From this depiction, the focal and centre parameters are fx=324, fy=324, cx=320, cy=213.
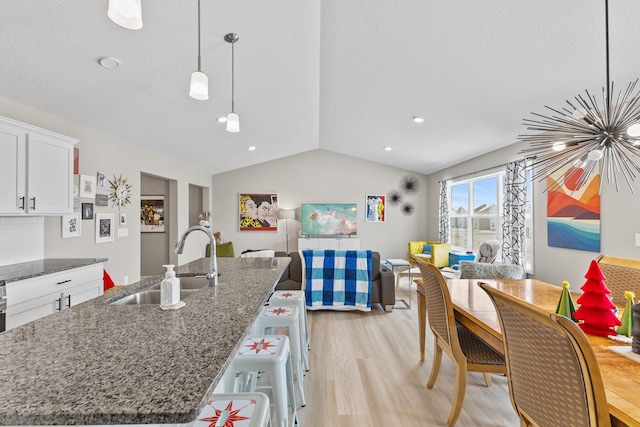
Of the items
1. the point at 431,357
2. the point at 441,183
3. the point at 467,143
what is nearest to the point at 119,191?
the point at 431,357

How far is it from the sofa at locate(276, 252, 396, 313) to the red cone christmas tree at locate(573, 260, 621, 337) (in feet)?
8.85

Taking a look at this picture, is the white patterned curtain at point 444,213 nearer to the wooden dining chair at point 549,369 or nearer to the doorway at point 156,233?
the doorway at point 156,233

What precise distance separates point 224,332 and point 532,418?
1.20 metres

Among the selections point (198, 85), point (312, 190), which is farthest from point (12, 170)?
point (312, 190)

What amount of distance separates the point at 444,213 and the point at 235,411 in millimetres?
6525

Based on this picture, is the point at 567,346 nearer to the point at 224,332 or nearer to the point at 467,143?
the point at 224,332

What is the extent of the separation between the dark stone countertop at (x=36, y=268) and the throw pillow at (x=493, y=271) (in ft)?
11.4

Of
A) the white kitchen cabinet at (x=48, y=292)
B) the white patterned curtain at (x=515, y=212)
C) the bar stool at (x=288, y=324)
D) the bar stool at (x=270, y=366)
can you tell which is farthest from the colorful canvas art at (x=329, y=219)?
the bar stool at (x=270, y=366)

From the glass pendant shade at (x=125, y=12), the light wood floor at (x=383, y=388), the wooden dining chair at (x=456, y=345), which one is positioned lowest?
the light wood floor at (x=383, y=388)

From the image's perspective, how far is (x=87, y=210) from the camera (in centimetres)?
362

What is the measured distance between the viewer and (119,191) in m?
4.18

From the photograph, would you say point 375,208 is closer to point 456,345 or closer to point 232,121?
point 232,121

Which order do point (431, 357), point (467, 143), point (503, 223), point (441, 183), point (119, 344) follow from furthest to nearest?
point (441, 183), point (467, 143), point (503, 223), point (431, 357), point (119, 344)

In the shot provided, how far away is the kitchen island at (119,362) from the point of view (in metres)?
0.62
